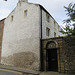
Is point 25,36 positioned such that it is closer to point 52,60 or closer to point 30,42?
point 30,42

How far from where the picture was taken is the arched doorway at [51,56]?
9961 mm

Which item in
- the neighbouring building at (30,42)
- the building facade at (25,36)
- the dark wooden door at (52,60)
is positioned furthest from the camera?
the building facade at (25,36)

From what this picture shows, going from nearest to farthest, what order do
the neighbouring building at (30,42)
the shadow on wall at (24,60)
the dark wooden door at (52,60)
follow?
1. the dark wooden door at (52,60)
2. the neighbouring building at (30,42)
3. the shadow on wall at (24,60)

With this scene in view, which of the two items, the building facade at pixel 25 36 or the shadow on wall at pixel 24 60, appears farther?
the building facade at pixel 25 36

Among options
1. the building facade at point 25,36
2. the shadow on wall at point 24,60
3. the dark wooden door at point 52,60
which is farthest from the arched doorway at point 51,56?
the shadow on wall at point 24,60

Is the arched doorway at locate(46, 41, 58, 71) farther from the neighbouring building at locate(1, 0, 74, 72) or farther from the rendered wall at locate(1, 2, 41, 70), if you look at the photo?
the rendered wall at locate(1, 2, 41, 70)

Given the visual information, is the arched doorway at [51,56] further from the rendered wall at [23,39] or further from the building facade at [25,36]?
the rendered wall at [23,39]

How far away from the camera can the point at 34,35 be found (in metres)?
11.4

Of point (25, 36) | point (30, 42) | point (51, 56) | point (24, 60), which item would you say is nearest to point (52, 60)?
point (51, 56)

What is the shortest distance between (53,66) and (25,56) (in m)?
3.99

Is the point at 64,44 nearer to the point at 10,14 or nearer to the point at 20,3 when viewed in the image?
the point at 20,3

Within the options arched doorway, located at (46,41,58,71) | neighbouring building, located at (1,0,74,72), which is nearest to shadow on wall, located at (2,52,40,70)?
neighbouring building, located at (1,0,74,72)

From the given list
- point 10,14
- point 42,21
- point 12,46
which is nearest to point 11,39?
point 12,46

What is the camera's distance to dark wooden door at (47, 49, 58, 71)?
9908 millimetres
